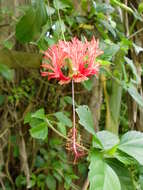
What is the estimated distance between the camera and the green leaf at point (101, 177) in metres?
0.50

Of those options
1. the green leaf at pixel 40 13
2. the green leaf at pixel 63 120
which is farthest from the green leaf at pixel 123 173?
the green leaf at pixel 40 13

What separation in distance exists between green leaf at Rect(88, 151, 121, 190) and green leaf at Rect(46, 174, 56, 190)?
0.59 meters

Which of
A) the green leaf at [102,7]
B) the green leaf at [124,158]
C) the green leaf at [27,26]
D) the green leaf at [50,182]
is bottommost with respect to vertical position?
the green leaf at [50,182]

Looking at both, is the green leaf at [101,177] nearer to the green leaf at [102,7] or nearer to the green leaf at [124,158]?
the green leaf at [124,158]

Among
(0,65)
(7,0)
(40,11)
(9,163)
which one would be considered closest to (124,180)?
(40,11)

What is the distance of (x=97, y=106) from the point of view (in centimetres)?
119

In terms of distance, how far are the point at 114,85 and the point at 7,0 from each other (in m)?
0.51

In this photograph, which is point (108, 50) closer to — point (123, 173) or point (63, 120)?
point (63, 120)

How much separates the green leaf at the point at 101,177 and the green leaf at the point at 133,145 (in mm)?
48

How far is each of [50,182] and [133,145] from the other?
60cm

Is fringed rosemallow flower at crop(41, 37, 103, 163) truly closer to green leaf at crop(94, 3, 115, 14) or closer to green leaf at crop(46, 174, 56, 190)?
green leaf at crop(94, 3, 115, 14)

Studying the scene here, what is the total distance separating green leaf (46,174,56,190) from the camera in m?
A: 1.07

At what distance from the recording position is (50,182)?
1.08 metres

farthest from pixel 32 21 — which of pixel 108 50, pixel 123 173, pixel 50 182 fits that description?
pixel 50 182
